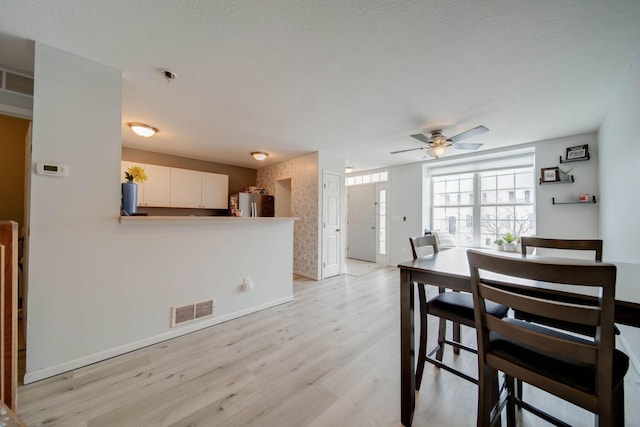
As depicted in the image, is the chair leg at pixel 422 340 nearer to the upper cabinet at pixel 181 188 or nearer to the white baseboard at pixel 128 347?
the white baseboard at pixel 128 347

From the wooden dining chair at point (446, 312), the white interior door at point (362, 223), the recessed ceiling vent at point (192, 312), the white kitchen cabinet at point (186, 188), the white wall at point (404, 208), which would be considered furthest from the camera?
the white interior door at point (362, 223)

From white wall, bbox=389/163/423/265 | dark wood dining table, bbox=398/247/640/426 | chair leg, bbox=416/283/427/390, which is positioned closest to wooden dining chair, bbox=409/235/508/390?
chair leg, bbox=416/283/427/390

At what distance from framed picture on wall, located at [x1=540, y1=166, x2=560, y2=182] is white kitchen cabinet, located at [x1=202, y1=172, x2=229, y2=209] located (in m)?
5.75

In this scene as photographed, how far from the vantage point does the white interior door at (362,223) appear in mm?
5945

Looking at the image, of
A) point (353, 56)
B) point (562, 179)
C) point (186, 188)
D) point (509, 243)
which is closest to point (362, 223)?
point (509, 243)

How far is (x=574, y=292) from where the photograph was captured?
0.91 metres

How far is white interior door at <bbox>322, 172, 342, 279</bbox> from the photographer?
444 centimetres

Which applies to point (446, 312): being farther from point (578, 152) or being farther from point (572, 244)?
point (578, 152)

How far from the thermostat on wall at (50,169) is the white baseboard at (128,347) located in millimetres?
1378

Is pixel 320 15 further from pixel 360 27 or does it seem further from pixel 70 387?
pixel 70 387

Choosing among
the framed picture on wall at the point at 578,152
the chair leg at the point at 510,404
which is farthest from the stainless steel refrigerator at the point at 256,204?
the framed picture on wall at the point at 578,152

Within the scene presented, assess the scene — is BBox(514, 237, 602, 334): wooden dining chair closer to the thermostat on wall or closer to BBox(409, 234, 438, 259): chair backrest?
BBox(409, 234, 438, 259): chair backrest

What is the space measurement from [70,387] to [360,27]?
10.1 ft

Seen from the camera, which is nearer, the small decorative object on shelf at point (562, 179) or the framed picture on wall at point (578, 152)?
the framed picture on wall at point (578, 152)
